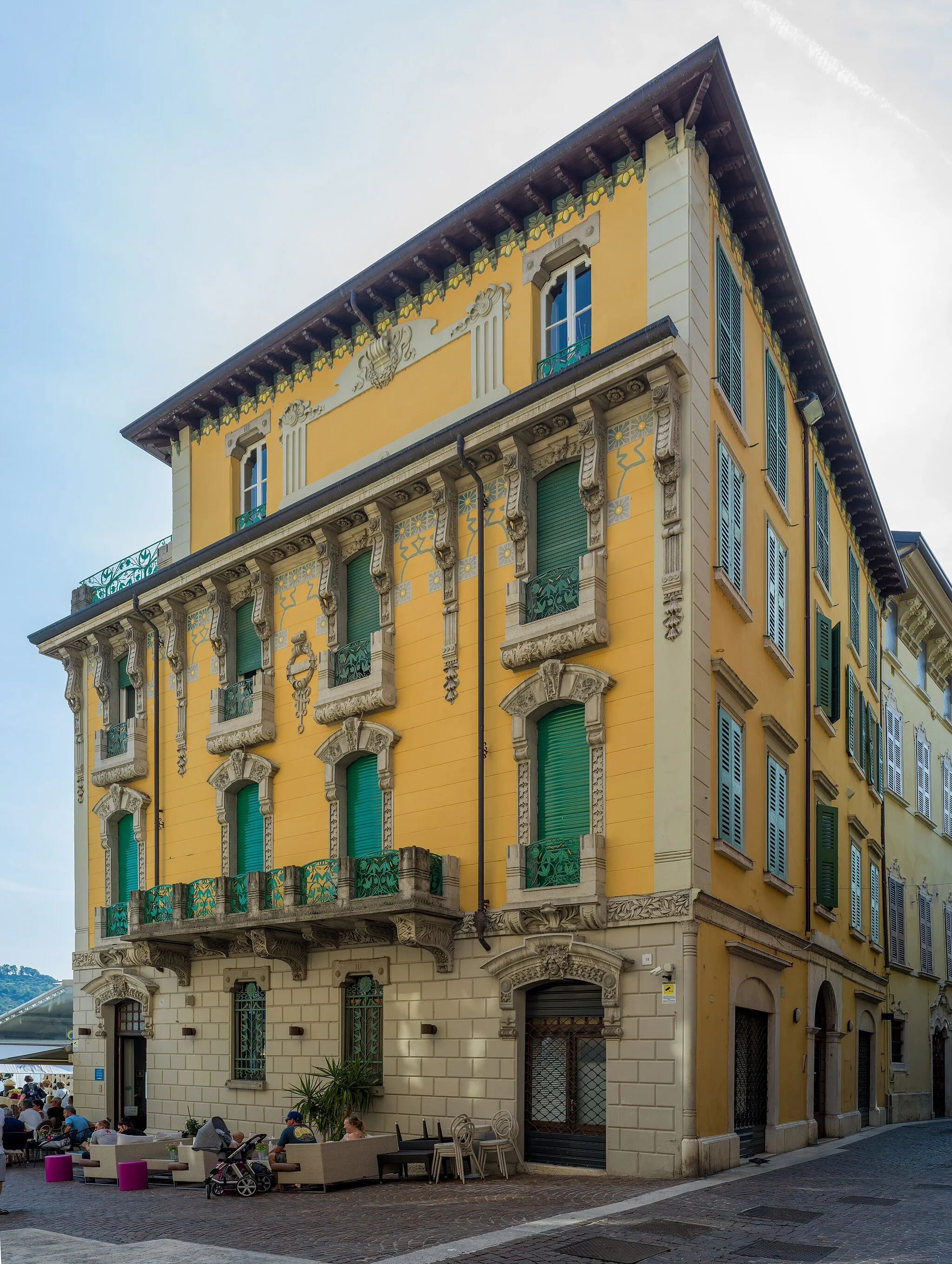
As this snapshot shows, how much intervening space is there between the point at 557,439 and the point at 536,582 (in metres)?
2.32

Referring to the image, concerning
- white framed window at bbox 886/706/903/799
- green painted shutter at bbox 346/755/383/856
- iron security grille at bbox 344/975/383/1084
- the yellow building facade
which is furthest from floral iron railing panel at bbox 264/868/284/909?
white framed window at bbox 886/706/903/799

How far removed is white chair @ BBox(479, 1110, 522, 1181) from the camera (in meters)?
17.0

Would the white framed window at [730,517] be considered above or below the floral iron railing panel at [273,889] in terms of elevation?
above

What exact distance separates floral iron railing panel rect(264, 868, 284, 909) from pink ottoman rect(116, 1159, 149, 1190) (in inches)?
184

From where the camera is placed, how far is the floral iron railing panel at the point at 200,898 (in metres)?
23.0

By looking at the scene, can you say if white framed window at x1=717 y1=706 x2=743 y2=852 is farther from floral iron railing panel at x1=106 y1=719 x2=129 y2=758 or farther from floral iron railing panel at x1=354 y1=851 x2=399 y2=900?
floral iron railing panel at x1=106 y1=719 x2=129 y2=758

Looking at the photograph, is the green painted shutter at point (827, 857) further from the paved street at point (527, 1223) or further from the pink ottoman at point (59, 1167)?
the pink ottoman at point (59, 1167)

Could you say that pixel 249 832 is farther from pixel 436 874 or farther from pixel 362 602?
pixel 436 874

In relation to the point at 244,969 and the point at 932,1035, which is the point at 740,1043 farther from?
the point at 932,1035

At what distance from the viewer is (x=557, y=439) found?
64.0ft

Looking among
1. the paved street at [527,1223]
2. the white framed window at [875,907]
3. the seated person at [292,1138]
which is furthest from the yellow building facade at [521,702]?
the white framed window at [875,907]

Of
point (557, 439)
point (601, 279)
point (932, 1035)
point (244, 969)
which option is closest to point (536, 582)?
point (557, 439)

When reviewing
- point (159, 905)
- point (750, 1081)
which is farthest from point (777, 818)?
point (159, 905)

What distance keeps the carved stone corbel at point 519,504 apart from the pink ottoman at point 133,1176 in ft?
34.9
